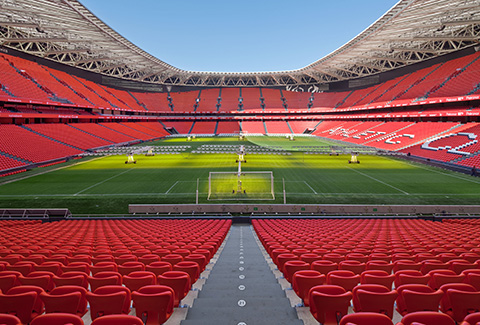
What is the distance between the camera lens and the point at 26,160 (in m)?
33.1

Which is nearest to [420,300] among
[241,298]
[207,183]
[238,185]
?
[241,298]

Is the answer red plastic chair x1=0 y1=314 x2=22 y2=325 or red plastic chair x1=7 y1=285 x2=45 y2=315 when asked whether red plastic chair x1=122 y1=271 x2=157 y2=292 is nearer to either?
red plastic chair x1=7 y1=285 x2=45 y2=315

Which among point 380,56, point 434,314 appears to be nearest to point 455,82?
point 380,56

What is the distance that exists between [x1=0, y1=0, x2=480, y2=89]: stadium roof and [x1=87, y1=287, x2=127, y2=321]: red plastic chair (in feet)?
129

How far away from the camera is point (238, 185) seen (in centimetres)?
2316

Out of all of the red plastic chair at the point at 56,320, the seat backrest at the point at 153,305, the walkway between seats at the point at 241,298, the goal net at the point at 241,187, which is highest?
the goal net at the point at 241,187

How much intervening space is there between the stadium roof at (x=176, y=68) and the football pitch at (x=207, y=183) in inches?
703

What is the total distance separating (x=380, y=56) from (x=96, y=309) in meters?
68.6

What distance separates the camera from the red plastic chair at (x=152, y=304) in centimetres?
364

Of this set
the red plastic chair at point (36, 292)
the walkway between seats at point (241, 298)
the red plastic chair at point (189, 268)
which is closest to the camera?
the red plastic chair at point (36, 292)

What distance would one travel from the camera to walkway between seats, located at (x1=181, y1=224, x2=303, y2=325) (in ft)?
13.5

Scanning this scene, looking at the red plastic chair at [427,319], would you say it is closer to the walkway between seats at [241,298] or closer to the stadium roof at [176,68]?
the walkway between seats at [241,298]

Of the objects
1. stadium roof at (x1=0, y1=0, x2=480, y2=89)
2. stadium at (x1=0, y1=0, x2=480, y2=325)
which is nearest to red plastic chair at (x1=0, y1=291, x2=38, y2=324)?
stadium at (x1=0, y1=0, x2=480, y2=325)

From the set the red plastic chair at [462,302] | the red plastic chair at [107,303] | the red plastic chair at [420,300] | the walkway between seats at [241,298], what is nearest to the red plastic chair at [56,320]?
the red plastic chair at [107,303]
